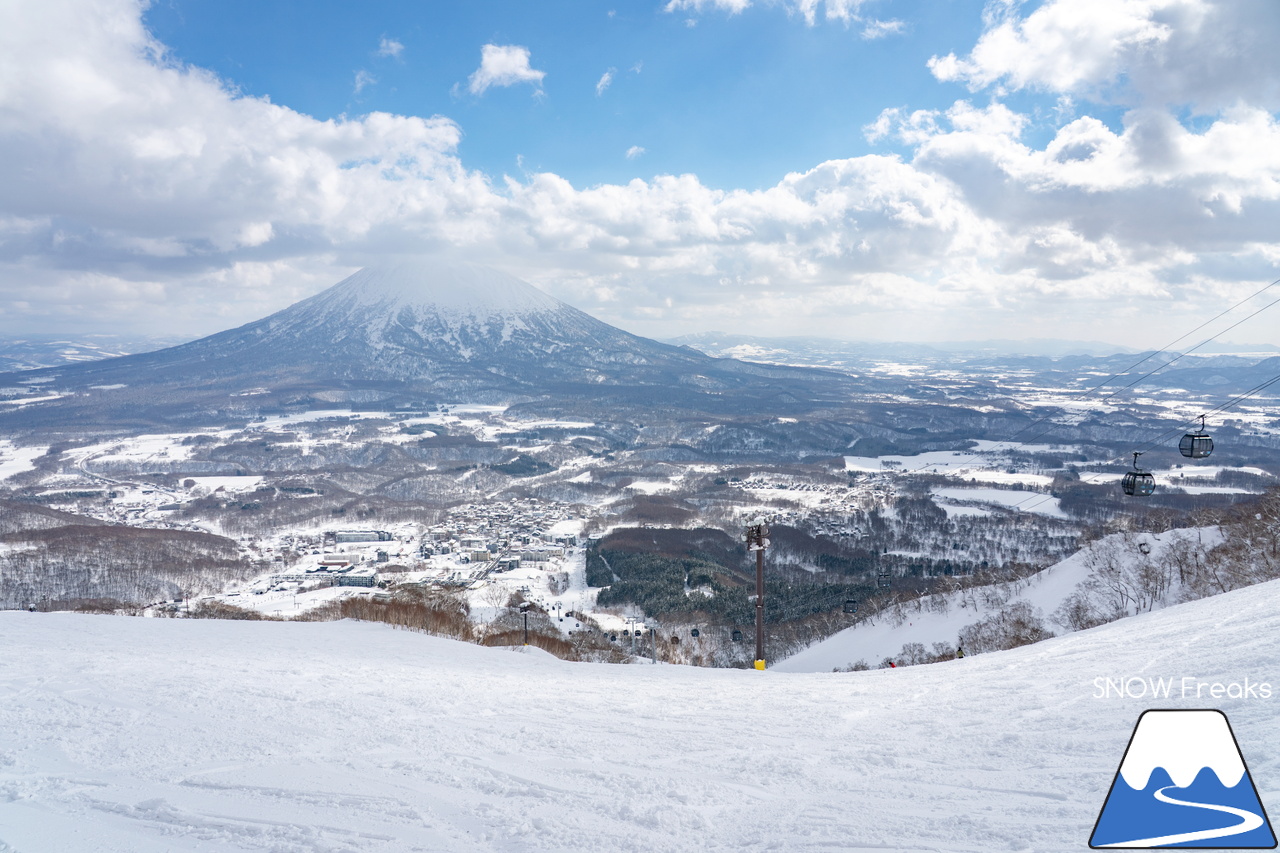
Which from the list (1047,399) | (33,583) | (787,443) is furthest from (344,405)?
(1047,399)

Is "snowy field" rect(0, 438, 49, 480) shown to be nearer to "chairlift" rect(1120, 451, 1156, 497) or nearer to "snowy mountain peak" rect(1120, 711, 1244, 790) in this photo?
"chairlift" rect(1120, 451, 1156, 497)

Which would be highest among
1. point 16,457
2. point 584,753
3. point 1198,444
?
point 1198,444

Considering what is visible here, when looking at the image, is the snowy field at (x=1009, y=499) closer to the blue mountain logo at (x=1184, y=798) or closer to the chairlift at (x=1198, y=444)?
the chairlift at (x=1198, y=444)

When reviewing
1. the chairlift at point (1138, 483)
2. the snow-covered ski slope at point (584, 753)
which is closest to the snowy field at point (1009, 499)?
the chairlift at point (1138, 483)

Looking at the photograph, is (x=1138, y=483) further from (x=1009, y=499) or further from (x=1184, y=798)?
(x=1009, y=499)

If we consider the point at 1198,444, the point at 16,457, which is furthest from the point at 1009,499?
the point at 16,457

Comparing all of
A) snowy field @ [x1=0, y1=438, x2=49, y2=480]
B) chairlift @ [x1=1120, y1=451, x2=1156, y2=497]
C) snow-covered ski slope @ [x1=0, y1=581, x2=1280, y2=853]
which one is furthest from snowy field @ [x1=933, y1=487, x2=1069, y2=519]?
snowy field @ [x1=0, y1=438, x2=49, y2=480]

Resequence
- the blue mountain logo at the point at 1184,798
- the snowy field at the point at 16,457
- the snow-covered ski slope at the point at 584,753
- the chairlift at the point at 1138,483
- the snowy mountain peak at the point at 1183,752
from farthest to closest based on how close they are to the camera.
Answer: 1. the snowy field at the point at 16,457
2. the chairlift at the point at 1138,483
3. the snow-covered ski slope at the point at 584,753
4. the snowy mountain peak at the point at 1183,752
5. the blue mountain logo at the point at 1184,798
